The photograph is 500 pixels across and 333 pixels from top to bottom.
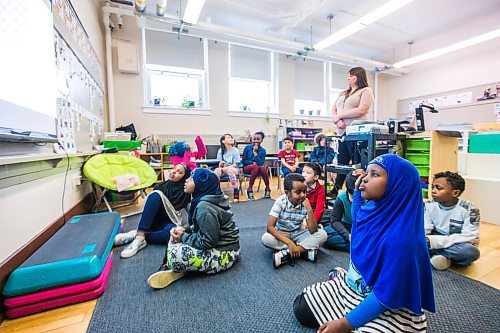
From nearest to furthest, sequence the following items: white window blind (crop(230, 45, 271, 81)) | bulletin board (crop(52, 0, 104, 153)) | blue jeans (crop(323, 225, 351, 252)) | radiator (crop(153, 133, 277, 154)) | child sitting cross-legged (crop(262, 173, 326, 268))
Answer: child sitting cross-legged (crop(262, 173, 326, 268)) < blue jeans (crop(323, 225, 351, 252)) < bulletin board (crop(52, 0, 104, 153)) < radiator (crop(153, 133, 277, 154)) < white window blind (crop(230, 45, 271, 81))

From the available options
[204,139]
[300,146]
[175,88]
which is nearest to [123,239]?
[204,139]

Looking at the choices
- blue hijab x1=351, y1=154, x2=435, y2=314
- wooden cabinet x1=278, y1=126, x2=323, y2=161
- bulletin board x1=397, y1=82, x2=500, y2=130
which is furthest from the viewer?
wooden cabinet x1=278, y1=126, x2=323, y2=161

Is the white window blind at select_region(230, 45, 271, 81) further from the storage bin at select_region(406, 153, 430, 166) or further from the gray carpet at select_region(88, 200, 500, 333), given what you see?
the gray carpet at select_region(88, 200, 500, 333)

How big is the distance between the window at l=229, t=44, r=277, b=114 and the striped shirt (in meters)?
4.26

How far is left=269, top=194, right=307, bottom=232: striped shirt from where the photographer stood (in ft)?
5.38

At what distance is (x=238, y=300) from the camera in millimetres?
1164

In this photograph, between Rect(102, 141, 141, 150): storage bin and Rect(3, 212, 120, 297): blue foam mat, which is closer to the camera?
Rect(3, 212, 120, 297): blue foam mat

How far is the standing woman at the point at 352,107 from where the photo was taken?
7.57ft

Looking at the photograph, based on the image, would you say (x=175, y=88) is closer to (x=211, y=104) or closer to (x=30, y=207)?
(x=211, y=104)

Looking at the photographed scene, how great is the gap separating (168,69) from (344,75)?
4866 mm

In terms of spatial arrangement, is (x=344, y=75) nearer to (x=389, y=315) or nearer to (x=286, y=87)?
(x=286, y=87)

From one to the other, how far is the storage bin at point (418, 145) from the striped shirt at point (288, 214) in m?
1.94

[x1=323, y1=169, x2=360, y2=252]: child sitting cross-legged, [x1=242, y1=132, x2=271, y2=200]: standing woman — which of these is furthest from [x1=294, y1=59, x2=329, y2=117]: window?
[x1=323, y1=169, x2=360, y2=252]: child sitting cross-legged

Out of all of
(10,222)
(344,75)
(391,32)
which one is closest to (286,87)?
(344,75)
